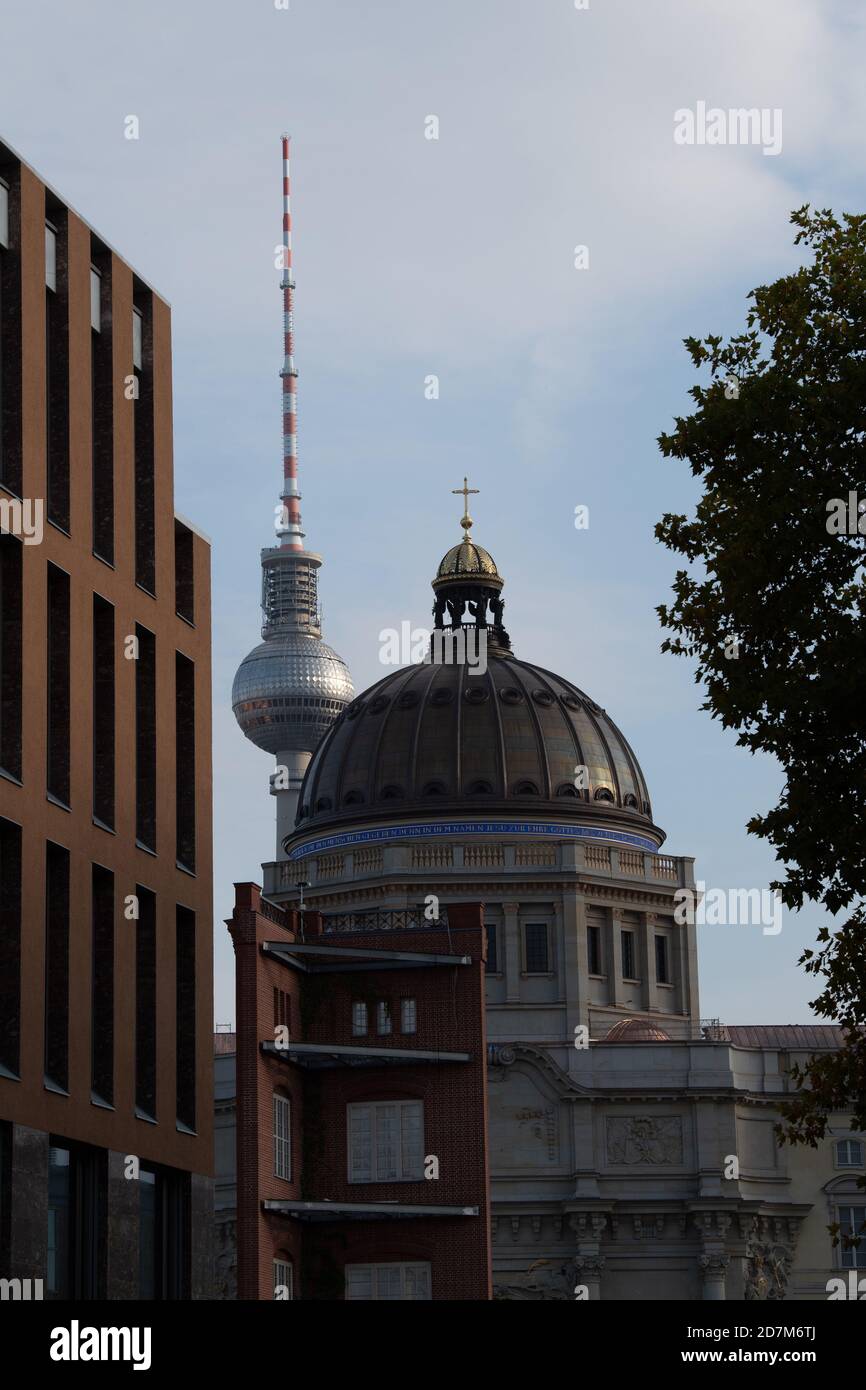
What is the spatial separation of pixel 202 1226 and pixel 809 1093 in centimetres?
1513

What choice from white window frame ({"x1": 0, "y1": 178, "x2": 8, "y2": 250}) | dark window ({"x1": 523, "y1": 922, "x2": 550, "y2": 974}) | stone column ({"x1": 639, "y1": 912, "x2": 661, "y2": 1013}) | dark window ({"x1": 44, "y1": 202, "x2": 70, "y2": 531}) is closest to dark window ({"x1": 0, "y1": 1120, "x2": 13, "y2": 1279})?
dark window ({"x1": 44, "y1": 202, "x2": 70, "y2": 531})

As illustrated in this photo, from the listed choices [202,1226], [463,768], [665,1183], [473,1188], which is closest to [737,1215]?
[665,1183]

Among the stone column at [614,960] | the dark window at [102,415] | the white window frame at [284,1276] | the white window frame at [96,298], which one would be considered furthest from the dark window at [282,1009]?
the stone column at [614,960]

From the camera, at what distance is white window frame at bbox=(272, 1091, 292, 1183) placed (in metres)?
70.8

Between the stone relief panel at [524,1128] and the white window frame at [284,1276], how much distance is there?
131ft

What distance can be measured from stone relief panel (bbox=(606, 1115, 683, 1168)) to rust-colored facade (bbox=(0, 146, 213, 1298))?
67282 millimetres

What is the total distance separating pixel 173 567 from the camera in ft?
153

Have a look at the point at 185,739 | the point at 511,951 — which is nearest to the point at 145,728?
the point at 185,739

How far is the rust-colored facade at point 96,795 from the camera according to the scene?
37812mm

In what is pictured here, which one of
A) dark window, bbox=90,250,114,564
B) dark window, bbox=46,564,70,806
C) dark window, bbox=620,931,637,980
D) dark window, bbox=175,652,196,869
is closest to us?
dark window, bbox=46,564,70,806

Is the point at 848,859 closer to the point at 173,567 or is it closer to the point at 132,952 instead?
the point at 132,952

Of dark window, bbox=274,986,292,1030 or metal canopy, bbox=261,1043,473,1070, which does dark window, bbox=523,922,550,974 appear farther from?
dark window, bbox=274,986,292,1030
